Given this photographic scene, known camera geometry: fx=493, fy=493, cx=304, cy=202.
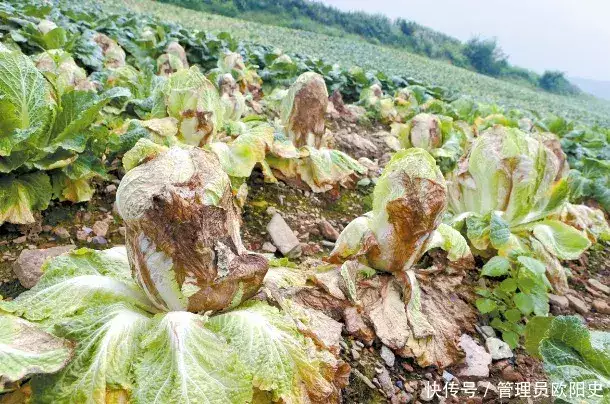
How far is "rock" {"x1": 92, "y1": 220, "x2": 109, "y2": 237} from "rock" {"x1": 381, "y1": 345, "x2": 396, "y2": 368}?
2.03 meters

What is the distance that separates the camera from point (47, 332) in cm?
191

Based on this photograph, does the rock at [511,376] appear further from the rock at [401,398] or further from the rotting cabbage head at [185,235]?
the rotting cabbage head at [185,235]

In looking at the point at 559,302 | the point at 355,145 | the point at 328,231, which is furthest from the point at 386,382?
the point at 355,145

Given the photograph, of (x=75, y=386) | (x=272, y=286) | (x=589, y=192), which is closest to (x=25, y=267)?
(x=75, y=386)

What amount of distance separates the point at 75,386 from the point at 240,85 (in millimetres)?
6164

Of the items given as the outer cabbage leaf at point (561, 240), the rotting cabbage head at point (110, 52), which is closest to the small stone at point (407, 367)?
the outer cabbage leaf at point (561, 240)

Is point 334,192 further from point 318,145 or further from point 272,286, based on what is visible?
point 272,286

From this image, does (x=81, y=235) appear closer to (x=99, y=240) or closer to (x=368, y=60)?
(x=99, y=240)

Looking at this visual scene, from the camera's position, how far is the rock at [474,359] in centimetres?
286

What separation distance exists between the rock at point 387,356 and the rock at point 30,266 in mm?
1973

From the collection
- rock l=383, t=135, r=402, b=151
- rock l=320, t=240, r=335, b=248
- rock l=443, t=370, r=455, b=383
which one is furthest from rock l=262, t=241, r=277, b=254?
rock l=383, t=135, r=402, b=151

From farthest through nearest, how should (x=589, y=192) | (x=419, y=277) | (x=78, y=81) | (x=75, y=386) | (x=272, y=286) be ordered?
(x=589, y=192) < (x=78, y=81) < (x=419, y=277) < (x=272, y=286) < (x=75, y=386)

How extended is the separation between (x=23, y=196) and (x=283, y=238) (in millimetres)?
1748

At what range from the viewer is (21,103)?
3170 mm
